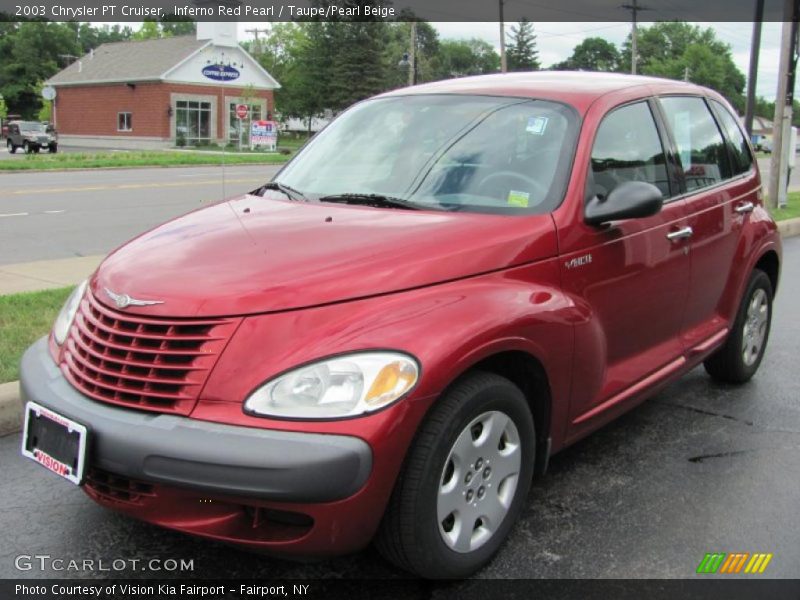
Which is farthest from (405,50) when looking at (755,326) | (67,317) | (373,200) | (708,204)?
(67,317)


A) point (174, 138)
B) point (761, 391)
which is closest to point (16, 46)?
point (174, 138)

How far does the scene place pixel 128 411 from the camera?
254 centimetres

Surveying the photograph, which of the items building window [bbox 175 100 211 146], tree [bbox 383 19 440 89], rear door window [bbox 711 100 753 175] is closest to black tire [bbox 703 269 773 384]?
rear door window [bbox 711 100 753 175]

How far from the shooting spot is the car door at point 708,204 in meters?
4.21

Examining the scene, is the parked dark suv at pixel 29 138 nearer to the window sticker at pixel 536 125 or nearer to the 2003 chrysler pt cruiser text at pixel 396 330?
the 2003 chrysler pt cruiser text at pixel 396 330

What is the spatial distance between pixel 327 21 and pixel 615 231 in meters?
62.2

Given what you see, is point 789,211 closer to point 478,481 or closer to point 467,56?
point 478,481

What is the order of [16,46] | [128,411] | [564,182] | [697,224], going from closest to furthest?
[128,411] → [564,182] → [697,224] → [16,46]

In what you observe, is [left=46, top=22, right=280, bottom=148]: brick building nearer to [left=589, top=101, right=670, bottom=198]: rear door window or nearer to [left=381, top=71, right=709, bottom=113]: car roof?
[left=381, top=71, right=709, bottom=113]: car roof

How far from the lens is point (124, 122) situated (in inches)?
1973

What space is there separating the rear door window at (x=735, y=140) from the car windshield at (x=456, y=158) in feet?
5.89

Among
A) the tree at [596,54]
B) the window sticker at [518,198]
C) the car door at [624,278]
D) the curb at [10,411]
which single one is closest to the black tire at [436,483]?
the car door at [624,278]

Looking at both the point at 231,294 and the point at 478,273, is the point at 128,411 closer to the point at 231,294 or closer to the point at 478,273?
the point at 231,294

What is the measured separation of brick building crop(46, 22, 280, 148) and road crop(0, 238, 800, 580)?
44.1 meters
